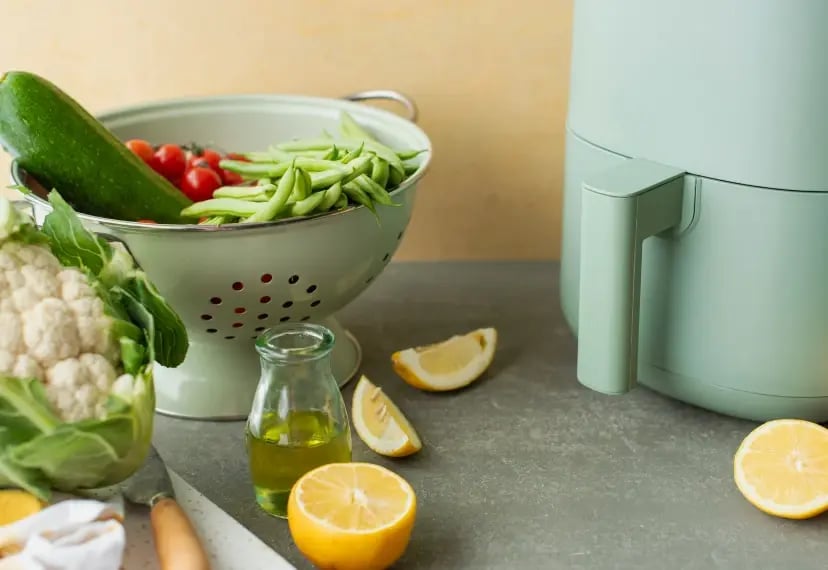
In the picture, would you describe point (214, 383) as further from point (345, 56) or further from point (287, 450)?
point (345, 56)

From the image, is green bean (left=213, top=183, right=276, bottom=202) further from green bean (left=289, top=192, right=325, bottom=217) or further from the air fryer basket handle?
the air fryer basket handle

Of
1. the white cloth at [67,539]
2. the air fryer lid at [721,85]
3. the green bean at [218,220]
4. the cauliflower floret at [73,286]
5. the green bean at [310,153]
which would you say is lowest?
the white cloth at [67,539]

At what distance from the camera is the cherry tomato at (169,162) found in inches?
37.7

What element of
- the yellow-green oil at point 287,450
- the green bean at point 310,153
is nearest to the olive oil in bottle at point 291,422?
the yellow-green oil at point 287,450

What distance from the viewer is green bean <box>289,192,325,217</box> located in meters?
0.80

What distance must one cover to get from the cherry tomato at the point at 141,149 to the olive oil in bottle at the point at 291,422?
289 mm

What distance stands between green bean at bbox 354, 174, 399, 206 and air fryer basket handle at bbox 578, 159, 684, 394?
160 mm

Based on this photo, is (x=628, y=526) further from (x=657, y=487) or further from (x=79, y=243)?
(x=79, y=243)

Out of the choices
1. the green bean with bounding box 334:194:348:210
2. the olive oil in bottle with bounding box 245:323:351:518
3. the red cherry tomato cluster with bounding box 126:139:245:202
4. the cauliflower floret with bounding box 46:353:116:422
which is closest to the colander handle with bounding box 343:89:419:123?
the red cherry tomato cluster with bounding box 126:139:245:202

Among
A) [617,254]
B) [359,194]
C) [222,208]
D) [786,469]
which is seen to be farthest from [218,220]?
[786,469]

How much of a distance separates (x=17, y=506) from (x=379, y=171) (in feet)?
1.26

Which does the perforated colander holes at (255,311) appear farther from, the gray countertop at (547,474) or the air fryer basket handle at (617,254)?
the air fryer basket handle at (617,254)

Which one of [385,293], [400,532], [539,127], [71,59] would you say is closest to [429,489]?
[400,532]

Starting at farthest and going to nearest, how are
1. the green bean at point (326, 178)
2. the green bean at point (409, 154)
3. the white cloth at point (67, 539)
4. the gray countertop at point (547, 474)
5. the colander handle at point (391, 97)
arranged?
the colander handle at point (391, 97)
the green bean at point (409, 154)
the green bean at point (326, 178)
the gray countertop at point (547, 474)
the white cloth at point (67, 539)
